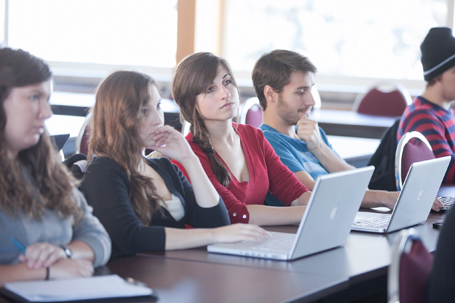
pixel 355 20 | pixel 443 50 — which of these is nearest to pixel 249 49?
pixel 355 20

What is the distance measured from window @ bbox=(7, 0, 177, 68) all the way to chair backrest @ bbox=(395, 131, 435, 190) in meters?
4.15

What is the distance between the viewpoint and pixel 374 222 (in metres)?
1.93

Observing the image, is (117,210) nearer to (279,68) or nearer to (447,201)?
(279,68)

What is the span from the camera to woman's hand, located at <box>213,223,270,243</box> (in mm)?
1546

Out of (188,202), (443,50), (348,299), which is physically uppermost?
(443,50)

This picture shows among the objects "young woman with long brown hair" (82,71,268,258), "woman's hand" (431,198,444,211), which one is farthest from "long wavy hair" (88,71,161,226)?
"woman's hand" (431,198,444,211)

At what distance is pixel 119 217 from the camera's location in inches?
58.1

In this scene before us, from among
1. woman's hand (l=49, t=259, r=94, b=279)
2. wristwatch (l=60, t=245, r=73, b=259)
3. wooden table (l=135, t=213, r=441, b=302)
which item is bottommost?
wooden table (l=135, t=213, r=441, b=302)

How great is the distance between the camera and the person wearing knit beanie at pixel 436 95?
2.99 meters

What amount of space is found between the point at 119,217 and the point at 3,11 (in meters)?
6.32

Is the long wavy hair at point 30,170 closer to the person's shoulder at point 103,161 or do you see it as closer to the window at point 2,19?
the person's shoulder at point 103,161

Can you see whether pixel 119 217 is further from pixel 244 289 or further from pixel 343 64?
pixel 343 64

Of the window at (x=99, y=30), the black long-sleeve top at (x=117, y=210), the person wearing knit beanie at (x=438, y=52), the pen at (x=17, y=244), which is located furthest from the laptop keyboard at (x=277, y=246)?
the window at (x=99, y=30)

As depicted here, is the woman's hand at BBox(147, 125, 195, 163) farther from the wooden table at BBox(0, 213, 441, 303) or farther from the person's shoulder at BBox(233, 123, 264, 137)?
the person's shoulder at BBox(233, 123, 264, 137)
